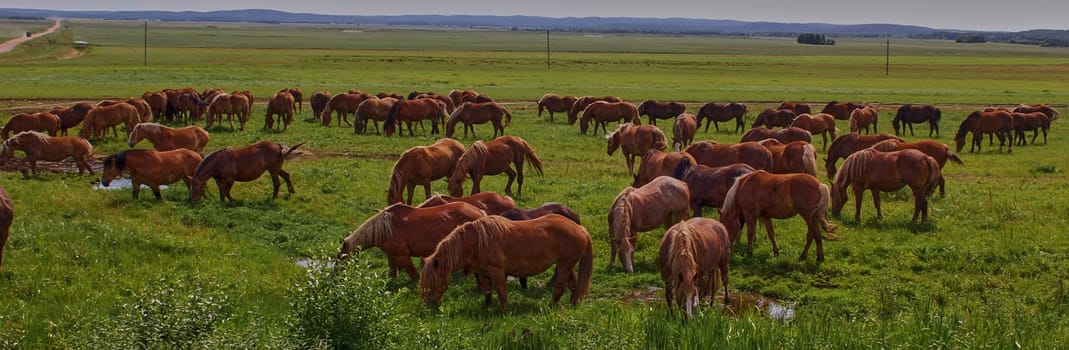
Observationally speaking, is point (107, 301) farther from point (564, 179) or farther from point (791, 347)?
point (564, 179)

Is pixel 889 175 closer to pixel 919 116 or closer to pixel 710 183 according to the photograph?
pixel 710 183

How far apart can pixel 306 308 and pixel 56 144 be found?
45.2ft

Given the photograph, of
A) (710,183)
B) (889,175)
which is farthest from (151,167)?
(889,175)

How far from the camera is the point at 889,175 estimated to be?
1416 centimetres

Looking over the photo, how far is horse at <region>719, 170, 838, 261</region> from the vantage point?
1153cm

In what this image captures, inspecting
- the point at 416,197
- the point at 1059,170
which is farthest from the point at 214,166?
the point at 1059,170

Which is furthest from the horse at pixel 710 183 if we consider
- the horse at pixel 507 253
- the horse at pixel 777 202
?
the horse at pixel 507 253

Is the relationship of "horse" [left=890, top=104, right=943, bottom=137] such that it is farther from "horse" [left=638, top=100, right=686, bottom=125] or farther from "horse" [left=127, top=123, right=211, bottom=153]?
"horse" [left=127, top=123, right=211, bottom=153]

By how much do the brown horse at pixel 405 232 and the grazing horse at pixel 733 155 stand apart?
24.0 ft

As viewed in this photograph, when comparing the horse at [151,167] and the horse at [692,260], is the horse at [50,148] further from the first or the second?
the horse at [692,260]

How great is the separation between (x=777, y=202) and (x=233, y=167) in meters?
9.36

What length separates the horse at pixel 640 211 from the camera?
10.8 m

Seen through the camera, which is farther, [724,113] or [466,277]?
[724,113]

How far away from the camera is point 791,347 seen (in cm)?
703
